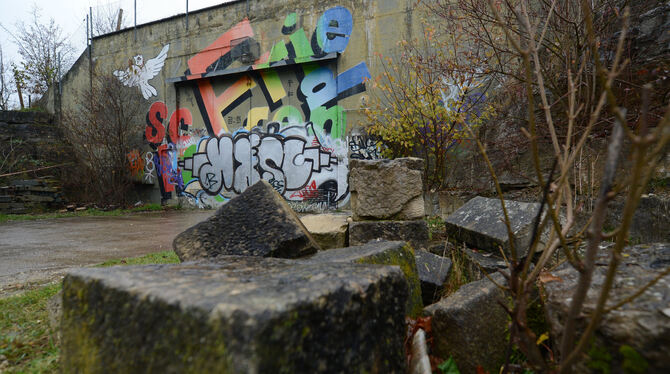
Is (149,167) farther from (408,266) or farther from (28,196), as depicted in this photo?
(408,266)

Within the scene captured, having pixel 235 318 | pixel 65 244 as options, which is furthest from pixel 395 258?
pixel 65 244

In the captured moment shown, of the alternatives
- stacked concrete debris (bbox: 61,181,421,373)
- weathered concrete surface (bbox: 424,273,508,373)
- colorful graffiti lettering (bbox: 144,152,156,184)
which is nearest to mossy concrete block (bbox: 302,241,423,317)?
weathered concrete surface (bbox: 424,273,508,373)

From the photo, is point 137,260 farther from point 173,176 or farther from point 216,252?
point 173,176

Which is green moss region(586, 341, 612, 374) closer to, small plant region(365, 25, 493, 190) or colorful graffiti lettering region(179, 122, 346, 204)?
small plant region(365, 25, 493, 190)

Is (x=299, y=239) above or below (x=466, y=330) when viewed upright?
above

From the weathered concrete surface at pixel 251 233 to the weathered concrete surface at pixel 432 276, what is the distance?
707 millimetres

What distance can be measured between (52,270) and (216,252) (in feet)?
9.56

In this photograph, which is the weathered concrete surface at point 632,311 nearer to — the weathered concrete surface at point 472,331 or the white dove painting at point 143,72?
the weathered concrete surface at point 472,331

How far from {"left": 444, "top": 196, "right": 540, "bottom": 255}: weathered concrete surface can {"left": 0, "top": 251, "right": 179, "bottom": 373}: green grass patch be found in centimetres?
281

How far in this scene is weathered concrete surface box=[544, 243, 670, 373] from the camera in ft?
2.87

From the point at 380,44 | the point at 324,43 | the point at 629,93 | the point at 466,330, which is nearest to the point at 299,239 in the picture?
the point at 466,330

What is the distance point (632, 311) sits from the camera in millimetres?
947

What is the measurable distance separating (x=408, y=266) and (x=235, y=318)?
1.42 meters

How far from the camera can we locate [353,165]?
12.8ft
